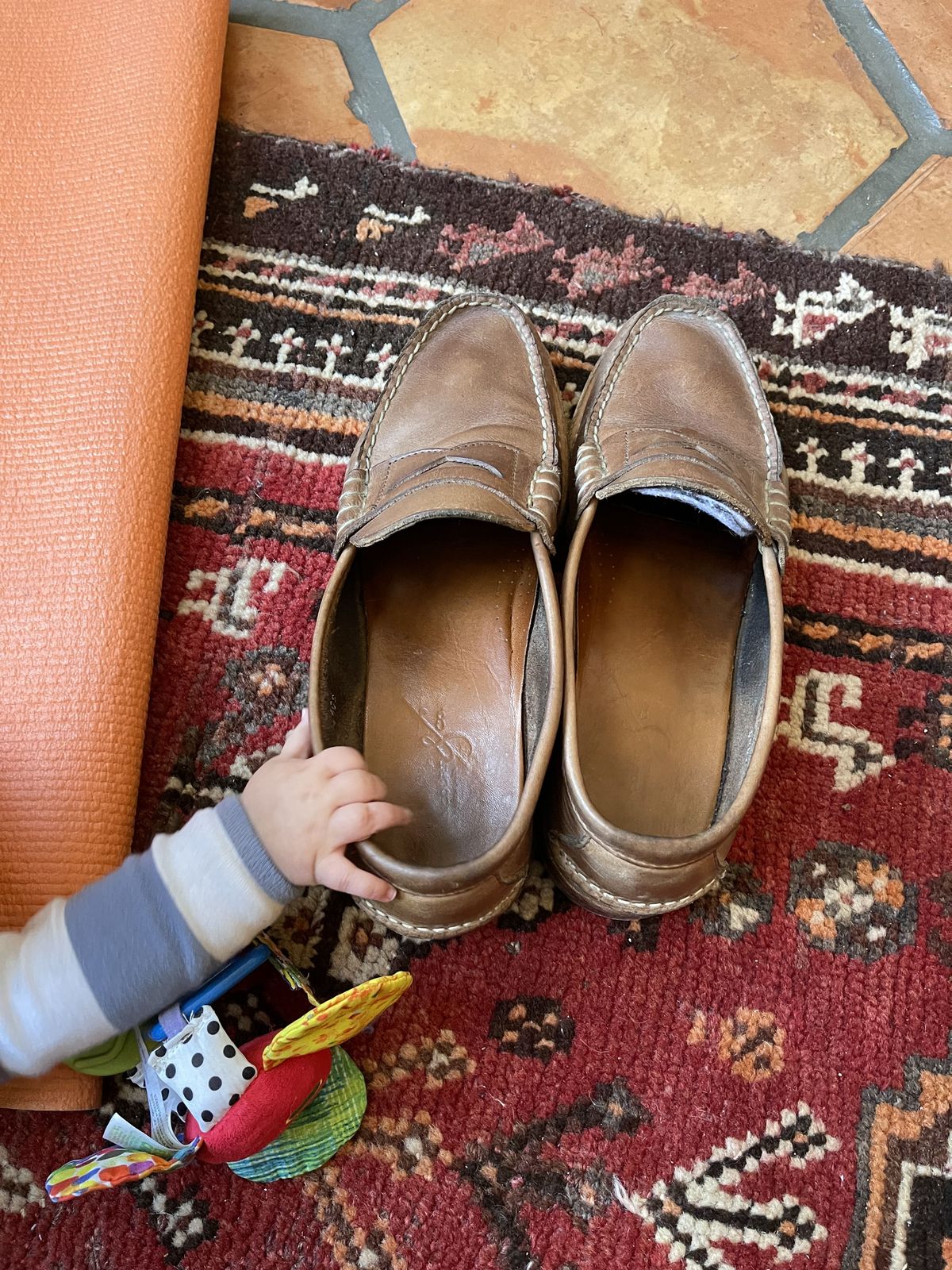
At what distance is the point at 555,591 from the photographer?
748 millimetres

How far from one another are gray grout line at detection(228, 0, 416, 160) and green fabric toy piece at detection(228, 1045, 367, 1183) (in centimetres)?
96

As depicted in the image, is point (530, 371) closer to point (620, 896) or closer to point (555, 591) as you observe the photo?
point (555, 591)

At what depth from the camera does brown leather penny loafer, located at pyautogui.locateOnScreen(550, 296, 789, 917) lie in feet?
2.52

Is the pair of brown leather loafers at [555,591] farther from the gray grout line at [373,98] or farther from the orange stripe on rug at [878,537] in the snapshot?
the gray grout line at [373,98]

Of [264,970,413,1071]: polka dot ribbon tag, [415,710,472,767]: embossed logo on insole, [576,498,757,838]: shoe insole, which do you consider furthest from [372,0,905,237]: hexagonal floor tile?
[264,970,413,1071]: polka dot ribbon tag

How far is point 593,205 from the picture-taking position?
102 centimetres

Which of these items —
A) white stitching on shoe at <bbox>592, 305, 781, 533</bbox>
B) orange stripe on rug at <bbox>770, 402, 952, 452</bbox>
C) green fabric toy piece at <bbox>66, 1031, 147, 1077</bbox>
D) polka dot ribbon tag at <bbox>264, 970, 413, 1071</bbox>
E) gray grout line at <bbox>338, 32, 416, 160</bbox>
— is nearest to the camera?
polka dot ribbon tag at <bbox>264, 970, 413, 1071</bbox>

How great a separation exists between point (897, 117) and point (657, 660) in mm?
717

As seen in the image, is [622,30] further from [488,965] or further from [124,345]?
[488,965]

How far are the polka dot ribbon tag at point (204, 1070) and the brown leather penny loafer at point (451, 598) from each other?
0.14 metres

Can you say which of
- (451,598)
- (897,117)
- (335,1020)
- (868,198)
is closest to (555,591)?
(451,598)

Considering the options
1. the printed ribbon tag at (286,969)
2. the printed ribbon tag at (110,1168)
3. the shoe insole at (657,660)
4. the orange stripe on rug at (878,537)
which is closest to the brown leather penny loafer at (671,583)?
the shoe insole at (657,660)

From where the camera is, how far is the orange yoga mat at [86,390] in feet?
2.52

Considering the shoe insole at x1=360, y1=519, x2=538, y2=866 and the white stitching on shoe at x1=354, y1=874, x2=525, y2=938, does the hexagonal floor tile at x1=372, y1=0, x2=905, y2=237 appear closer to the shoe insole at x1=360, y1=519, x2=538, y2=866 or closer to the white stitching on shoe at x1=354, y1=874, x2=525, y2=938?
the shoe insole at x1=360, y1=519, x2=538, y2=866
